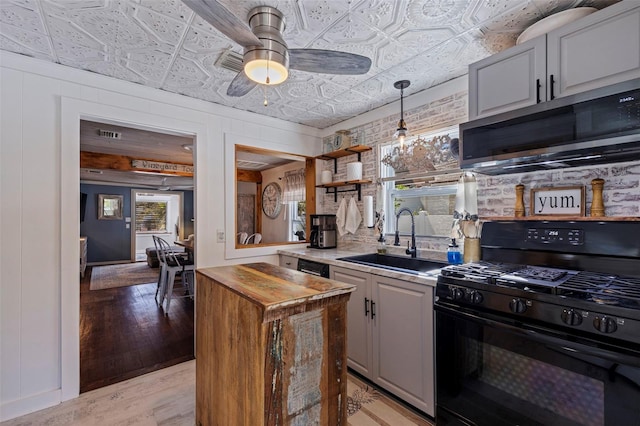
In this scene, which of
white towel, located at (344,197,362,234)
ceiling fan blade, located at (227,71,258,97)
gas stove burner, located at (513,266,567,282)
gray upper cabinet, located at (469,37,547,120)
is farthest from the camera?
white towel, located at (344,197,362,234)

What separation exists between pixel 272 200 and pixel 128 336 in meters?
3.62

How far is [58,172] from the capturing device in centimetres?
214

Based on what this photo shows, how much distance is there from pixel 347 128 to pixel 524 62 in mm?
1960

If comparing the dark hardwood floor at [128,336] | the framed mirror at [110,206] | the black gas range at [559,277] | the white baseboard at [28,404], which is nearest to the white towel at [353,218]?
the black gas range at [559,277]

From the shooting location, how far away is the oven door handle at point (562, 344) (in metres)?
1.07

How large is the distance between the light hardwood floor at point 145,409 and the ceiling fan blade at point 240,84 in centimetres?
221

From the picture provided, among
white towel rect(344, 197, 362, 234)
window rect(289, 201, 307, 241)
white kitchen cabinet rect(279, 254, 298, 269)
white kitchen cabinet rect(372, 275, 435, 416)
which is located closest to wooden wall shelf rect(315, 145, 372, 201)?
white towel rect(344, 197, 362, 234)

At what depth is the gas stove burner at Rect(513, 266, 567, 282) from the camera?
144cm

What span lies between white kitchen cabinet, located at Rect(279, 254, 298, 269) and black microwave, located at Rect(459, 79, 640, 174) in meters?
1.89

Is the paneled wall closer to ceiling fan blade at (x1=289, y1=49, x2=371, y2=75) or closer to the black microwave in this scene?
ceiling fan blade at (x1=289, y1=49, x2=371, y2=75)

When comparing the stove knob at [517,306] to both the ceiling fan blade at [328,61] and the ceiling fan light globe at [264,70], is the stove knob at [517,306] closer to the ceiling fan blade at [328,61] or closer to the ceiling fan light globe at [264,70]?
the ceiling fan blade at [328,61]

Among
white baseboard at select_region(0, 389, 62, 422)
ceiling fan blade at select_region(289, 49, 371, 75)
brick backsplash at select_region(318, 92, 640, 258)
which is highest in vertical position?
ceiling fan blade at select_region(289, 49, 371, 75)

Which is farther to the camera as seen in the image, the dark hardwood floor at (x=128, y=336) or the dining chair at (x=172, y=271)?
the dining chair at (x=172, y=271)

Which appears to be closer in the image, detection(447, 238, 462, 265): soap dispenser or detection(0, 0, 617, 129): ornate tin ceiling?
detection(0, 0, 617, 129): ornate tin ceiling
